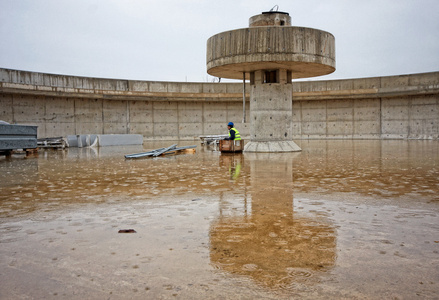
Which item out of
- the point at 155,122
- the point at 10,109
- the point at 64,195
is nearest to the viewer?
the point at 64,195

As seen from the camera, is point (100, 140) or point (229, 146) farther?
point (100, 140)

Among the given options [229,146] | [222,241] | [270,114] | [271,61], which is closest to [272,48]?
[271,61]

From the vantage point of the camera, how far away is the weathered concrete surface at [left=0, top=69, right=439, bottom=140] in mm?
26094

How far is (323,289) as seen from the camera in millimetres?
2277

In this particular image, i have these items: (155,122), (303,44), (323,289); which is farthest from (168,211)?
(155,122)

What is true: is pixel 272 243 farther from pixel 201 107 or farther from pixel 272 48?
pixel 201 107

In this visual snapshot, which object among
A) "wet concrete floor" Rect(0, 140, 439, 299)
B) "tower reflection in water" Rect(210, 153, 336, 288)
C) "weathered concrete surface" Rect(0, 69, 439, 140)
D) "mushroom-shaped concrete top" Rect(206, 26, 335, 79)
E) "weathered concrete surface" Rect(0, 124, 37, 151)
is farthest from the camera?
"weathered concrete surface" Rect(0, 69, 439, 140)

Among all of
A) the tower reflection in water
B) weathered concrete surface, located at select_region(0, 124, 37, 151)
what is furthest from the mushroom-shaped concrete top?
the tower reflection in water

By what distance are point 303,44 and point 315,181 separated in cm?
776

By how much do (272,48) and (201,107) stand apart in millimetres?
19249

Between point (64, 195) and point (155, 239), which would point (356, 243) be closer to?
point (155, 239)

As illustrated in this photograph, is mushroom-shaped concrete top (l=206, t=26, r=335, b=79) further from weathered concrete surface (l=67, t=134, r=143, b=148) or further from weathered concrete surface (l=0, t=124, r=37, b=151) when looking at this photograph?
weathered concrete surface (l=67, t=134, r=143, b=148)

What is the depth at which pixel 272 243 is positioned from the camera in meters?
3.14

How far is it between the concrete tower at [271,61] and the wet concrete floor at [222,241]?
7824 millimetres
